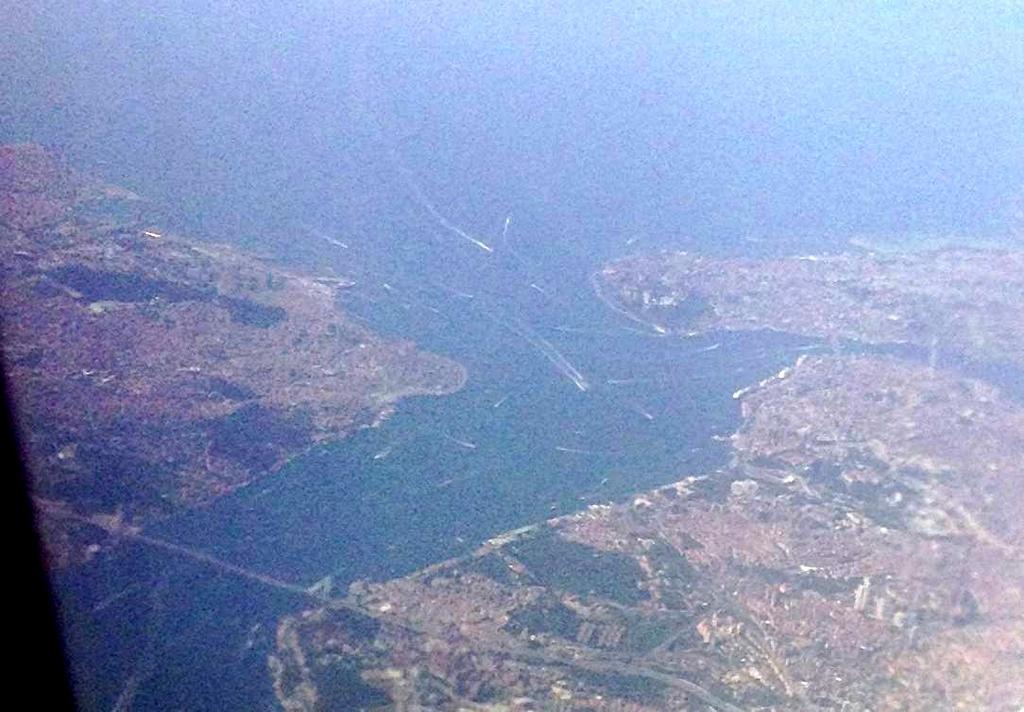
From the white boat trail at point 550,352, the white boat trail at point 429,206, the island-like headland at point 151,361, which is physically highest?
the white boat trail at point 429,206

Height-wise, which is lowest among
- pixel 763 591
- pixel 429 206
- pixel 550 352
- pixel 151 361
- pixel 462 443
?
pixel 151 361

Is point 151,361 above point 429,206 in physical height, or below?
below

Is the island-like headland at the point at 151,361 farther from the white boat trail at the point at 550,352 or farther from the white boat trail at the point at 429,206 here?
the white boat trail at the point at 429,206

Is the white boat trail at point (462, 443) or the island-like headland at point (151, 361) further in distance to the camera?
the white boat trail at point (462, 443)

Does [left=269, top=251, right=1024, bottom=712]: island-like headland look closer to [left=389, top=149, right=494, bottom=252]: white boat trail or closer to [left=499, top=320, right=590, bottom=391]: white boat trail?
[left=499, top=320, right=590, bottom=391]: white boat trail

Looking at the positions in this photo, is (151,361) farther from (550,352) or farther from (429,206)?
(429,206)

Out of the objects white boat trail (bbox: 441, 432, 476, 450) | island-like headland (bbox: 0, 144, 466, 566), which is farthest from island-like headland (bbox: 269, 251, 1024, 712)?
island-like headland (bbox: 0, 144, 466, 566)

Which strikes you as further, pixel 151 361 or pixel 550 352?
pixel 550 352

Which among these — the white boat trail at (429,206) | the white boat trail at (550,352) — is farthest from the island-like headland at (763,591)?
the white boat trail at (429,206)

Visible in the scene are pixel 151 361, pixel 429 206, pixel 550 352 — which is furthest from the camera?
pixel 429 206

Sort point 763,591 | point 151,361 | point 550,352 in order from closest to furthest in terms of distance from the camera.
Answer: point 763,591 → point 151,361 → point 550,352

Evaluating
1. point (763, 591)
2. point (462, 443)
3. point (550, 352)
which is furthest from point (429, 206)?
point (763, 591)
